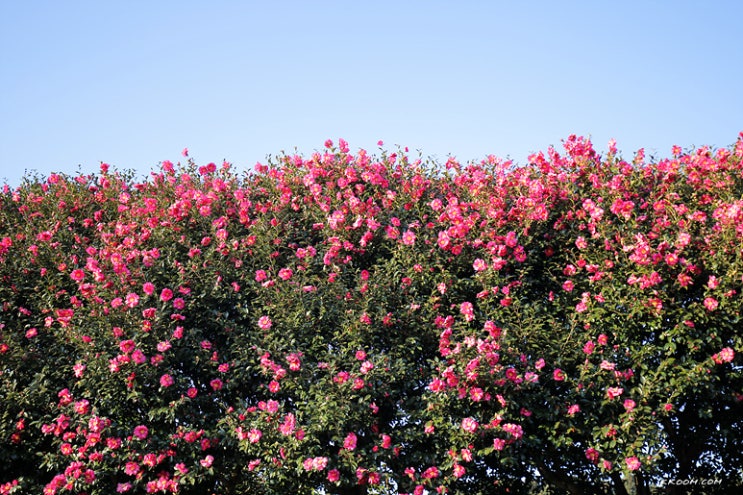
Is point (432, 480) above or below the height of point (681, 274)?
below

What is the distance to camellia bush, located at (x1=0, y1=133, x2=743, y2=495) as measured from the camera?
26.8 ft

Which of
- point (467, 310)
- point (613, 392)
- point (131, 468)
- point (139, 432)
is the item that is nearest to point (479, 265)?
point (467, 310)

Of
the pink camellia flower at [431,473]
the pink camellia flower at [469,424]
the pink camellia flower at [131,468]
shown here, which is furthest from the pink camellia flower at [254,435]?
the pink camellia flower at [469,424]

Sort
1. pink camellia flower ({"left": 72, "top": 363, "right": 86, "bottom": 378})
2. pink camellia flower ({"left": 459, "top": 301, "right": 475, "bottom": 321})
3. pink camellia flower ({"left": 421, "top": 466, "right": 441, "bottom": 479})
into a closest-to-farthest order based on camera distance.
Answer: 1. pink camellia flower ({"left": 421, "top": 466, "right": 441, "bottom": 479})
2. pink camellia flower ({"left": 72, "top": 363, "right": 86, "bottom": 378})
3. pink camellia flower ({"left": 459, "top": 301, "right": 475, "bottom": 321})

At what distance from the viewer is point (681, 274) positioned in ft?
27.2

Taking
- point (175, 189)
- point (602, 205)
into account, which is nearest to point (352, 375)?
point (602, 205)

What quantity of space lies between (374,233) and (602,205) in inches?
108

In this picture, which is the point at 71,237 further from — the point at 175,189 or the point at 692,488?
the point at 692,488

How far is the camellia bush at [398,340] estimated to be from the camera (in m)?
8.16

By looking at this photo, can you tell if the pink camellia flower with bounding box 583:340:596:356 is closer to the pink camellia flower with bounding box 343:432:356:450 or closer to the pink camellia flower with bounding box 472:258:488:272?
the pink camellia flower with bounding box 472:258:488:272

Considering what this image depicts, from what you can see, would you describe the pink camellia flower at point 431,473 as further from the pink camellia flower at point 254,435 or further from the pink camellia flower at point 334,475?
the pink camellia flower at point 254,435

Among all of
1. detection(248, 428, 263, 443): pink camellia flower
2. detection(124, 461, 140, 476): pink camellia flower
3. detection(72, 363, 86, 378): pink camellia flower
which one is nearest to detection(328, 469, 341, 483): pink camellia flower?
detection(248, 428, 263, 443): pink camellia flower

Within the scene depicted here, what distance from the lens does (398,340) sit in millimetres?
8695

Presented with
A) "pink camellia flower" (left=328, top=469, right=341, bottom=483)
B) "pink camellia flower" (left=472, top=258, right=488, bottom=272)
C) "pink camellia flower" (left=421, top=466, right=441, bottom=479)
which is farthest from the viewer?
"pink camellia flower" (left=472, top=258, right=488, bottom=272)
